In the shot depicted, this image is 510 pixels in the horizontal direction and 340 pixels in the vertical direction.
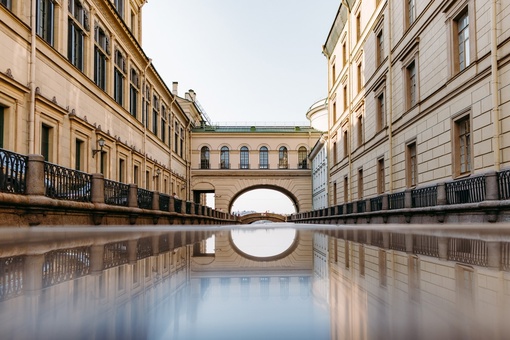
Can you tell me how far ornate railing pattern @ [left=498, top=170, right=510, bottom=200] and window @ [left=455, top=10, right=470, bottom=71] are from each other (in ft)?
16.8

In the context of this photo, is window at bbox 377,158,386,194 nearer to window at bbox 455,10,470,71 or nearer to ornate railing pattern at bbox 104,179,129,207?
window at bbox 455,10,470,71

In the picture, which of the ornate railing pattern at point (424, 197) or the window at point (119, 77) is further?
the window at point (119, 77)

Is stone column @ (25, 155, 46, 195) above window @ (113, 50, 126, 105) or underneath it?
underneath

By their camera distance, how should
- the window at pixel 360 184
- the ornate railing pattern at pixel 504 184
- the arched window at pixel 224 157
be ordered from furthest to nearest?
the arched window at pixel 224 157 < the window at pixel 360 184 < the ornate railing pattern at pixel 504 184

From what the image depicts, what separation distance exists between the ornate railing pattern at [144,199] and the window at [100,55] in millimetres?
6208

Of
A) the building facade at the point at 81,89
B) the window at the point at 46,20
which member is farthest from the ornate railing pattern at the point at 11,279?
the window at the point at 46,20

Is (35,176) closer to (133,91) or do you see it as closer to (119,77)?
(119,77)

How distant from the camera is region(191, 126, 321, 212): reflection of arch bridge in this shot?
54781 millimetres

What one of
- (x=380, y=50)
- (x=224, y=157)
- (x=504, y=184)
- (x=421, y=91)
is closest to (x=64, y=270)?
(x=504, y=184)

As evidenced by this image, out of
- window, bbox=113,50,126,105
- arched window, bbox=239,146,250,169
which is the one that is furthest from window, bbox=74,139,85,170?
arched window, bbox=239,146,250,169

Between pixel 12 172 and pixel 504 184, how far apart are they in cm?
1040

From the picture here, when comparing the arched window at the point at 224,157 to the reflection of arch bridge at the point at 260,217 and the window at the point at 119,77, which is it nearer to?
the reflection of arch bridge at the point at 260,217

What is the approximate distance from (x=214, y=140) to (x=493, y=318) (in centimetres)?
5524

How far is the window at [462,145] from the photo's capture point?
15164 mm
